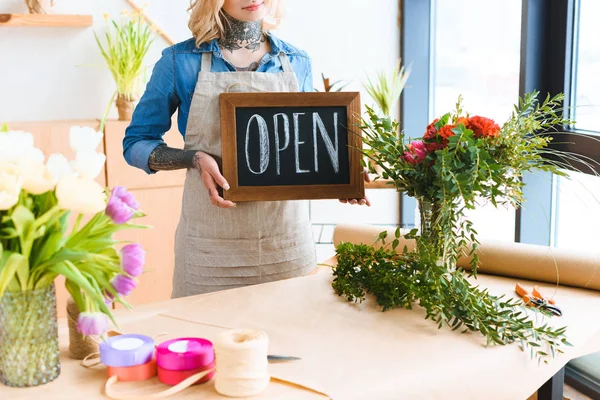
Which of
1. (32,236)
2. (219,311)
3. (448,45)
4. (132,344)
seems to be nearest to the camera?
(32,236)

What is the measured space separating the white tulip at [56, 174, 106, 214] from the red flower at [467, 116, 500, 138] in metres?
0.87

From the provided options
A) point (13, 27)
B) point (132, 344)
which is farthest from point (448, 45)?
point (132, 344)

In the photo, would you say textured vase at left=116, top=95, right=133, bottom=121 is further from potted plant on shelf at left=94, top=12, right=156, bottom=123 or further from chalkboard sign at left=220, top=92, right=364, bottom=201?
chalkboard sign at left=220, top=92, right=364, bottom=201

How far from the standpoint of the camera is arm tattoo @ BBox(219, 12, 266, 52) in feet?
6.91

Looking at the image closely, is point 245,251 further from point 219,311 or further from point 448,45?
point 448,45

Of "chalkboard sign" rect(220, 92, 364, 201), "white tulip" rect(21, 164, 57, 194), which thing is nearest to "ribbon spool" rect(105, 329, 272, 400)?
"white tulip" rect(21, 164, 57, 194)

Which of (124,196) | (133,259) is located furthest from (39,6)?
(133,259)

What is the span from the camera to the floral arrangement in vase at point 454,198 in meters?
1.54

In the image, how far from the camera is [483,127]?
5.23ft

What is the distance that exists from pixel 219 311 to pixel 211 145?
58cm

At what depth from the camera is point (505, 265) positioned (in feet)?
6.47

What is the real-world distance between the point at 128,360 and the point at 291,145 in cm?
88

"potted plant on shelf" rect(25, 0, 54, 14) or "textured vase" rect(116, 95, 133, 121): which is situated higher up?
"potted plant on shelf" rect(25, 0, 54, 14)

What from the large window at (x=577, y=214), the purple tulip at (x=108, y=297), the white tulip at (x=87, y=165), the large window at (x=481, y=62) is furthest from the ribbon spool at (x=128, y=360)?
the large window at (x=481, y=62)
